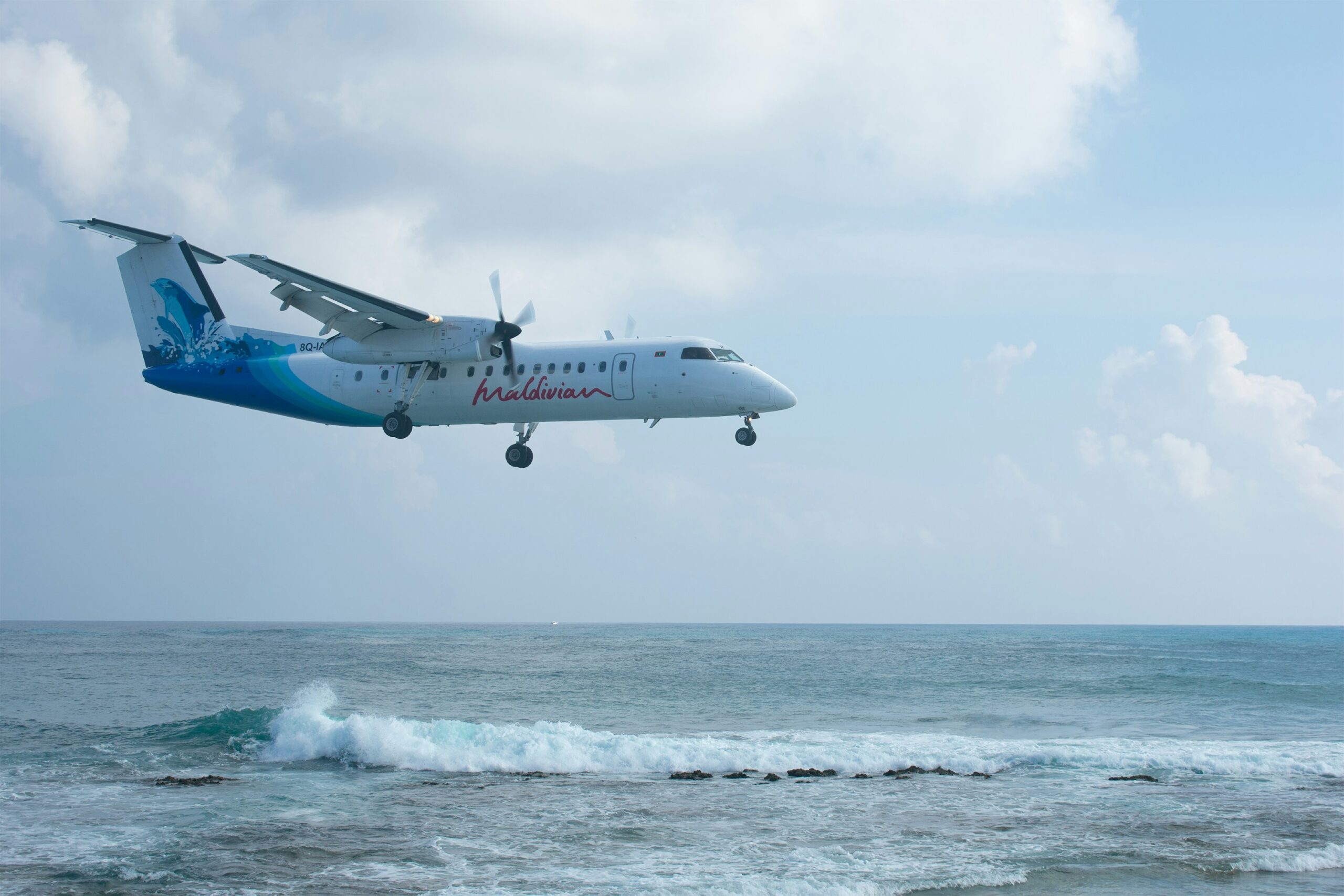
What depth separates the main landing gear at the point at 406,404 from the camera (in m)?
26.4

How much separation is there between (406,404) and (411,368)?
2.94 feet

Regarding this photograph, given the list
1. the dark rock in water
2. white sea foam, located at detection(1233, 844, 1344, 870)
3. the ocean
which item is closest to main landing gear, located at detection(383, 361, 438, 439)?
the ocean

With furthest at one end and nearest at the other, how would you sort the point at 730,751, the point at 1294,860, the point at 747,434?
the point at 730,751 < the point at 747,434 < the point at 1294,860

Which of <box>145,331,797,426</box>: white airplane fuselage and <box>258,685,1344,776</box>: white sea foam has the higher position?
<box>145,331,797,426</box>: white airplane fuselage

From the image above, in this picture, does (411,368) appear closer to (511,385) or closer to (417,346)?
(417,346)

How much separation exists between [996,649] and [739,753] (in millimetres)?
72705

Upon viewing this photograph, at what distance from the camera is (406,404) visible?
2673 cm

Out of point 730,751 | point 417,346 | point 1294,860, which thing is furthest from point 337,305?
point 1294,860

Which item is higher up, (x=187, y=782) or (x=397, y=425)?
(x=397, y=425)

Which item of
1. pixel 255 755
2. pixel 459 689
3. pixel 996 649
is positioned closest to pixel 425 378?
pixel 255 755

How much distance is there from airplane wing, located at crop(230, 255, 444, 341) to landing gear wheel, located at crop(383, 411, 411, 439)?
2.11 meters

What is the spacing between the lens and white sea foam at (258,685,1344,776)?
2859cm

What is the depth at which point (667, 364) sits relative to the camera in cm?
2450

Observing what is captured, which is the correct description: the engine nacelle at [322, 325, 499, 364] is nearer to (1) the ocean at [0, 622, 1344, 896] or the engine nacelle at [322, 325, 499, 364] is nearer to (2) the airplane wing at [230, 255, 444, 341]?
(2) the airplane wing at [230, 255, 444, 341]
